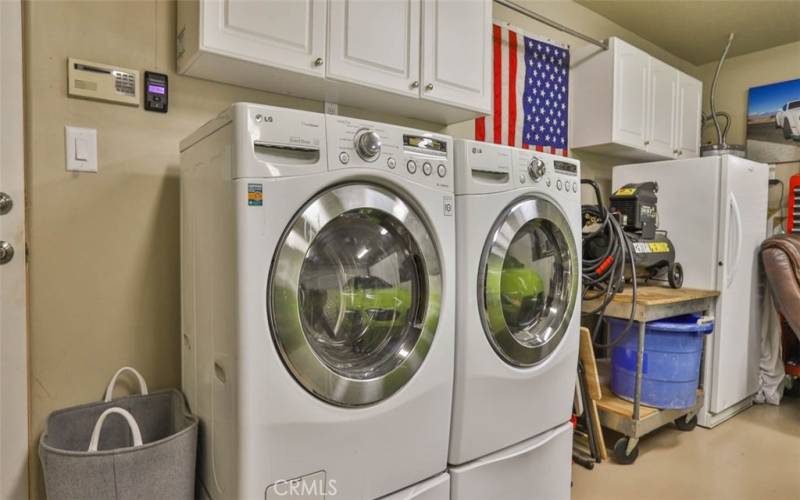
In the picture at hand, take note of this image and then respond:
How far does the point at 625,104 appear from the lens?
324 centimetres

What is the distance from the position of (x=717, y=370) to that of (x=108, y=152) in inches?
136

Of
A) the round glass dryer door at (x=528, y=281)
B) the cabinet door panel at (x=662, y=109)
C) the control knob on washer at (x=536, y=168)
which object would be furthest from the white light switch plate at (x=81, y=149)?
the cabinet door panel at (x=662, y=109)

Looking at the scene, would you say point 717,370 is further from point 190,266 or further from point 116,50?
point 116,50

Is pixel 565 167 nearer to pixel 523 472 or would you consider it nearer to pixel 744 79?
pixel 523 472

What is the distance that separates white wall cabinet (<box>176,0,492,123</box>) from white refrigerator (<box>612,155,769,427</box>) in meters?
1.73

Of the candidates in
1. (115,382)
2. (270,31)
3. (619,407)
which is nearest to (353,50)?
(270,31)

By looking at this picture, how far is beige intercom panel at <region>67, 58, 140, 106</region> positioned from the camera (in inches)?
61.6

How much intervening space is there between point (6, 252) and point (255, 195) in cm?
96

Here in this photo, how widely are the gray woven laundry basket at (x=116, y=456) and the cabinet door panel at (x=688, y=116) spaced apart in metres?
3.95

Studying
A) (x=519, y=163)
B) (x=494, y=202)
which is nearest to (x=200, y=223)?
(x=494, y=202)

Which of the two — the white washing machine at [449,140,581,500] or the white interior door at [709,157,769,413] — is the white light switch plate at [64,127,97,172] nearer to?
the white washing machine at [449,140,581,500]

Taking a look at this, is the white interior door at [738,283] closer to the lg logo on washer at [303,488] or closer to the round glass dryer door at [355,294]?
the round glass dryer door at [355,294]

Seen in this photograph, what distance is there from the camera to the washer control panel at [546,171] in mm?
1722

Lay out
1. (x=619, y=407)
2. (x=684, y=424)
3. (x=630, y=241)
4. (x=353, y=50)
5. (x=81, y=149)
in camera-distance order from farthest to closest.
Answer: (x=684, y=424), (x=630, y=241), (x=619, y=407), (x=353, y=50), (x=81, y=149)
